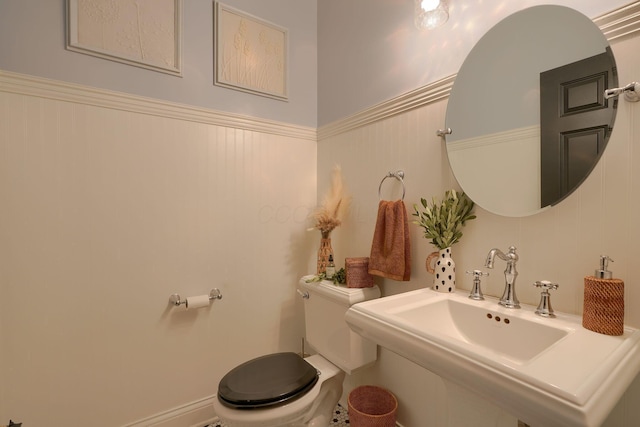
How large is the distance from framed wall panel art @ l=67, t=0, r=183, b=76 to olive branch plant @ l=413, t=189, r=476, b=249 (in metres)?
1.39

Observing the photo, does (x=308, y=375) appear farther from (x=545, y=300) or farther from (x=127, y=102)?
(x=127, y=102)

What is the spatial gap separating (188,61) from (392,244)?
136cm

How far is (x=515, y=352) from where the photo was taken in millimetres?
851

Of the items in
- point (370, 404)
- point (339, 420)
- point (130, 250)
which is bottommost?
point (339, 420)

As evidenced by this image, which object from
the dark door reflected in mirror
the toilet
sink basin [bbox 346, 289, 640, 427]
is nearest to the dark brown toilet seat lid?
the toilet

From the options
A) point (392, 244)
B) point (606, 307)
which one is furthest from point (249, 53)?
point (606, 307)

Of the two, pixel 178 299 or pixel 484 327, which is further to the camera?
pixel 178 299

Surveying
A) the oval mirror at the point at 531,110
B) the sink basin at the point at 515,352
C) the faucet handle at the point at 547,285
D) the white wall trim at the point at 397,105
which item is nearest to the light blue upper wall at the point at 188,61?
the white wall trim at the point at 397,105

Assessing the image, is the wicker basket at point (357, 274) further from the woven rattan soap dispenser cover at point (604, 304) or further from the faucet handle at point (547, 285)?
the woven rattan soap dispenser cover at point (604, 304)

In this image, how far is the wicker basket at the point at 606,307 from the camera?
2.33ft

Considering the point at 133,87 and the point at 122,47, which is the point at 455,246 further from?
the point at 122,47

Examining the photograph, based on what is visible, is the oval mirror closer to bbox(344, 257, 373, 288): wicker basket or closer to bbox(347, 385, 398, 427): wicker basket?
bbox(344, 257, 373, 288): wicker basket

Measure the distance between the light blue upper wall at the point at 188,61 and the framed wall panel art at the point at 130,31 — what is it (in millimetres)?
36

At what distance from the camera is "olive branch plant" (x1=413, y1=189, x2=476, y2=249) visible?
111cm
